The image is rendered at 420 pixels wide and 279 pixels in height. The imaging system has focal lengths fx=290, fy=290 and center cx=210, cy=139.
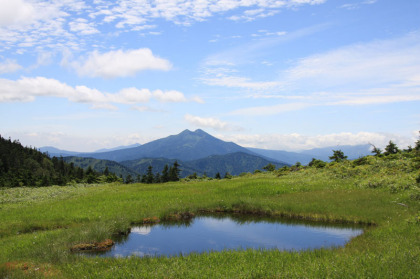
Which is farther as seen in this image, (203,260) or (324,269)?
(203,260)

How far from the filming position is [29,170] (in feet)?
284

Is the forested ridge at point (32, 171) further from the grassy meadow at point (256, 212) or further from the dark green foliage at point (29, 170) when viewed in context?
the grassy meadow at point (256, 212)

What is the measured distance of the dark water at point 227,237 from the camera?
16.3m

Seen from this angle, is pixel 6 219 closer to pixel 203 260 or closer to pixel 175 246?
pixel 175 246

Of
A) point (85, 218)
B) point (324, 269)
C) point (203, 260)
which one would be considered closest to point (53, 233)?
point (85, 218)

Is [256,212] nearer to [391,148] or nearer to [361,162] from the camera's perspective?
[361,162]

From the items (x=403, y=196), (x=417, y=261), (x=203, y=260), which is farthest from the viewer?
(x=403, y=196)

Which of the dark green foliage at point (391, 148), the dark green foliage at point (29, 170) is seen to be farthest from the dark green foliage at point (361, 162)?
the dark green foliage at point (29, 170)

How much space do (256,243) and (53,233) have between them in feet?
40.1

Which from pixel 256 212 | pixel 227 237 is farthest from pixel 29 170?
pixel 227 237

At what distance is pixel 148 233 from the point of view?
2002cm

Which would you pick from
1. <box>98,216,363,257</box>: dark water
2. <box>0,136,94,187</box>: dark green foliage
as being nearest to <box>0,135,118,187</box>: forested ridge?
<box>0,136,94,187</box>: dark green foliage

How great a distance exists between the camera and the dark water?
16.3 meters

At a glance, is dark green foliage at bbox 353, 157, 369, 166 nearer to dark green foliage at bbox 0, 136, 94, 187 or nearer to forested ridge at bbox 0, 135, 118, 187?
forested ridge at bbox 0, 135, 118, 187
